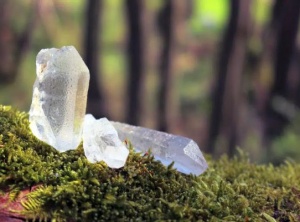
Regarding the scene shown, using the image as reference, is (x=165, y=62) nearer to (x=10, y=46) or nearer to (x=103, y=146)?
(x=10, y=46)

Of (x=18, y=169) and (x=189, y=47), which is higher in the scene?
(x=18, y=169)

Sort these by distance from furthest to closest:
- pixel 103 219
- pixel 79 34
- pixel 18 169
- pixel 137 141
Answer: pixel 79 34
pixel 137 141
pixel 18 169
pixel 103 219

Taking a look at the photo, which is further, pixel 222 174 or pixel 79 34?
pixel 79 34

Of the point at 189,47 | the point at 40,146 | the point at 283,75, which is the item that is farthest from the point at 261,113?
the point at 189,47

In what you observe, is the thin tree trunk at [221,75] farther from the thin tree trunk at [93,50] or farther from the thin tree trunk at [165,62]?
the thin tree trunk at [93,50]

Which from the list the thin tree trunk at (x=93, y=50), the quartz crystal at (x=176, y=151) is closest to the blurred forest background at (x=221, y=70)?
the thin tree trunk at (x=93, y=50)

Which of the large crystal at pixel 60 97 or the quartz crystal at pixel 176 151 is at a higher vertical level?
the large crystal at pixel 60 97

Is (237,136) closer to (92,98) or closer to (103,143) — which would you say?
(92,98)
